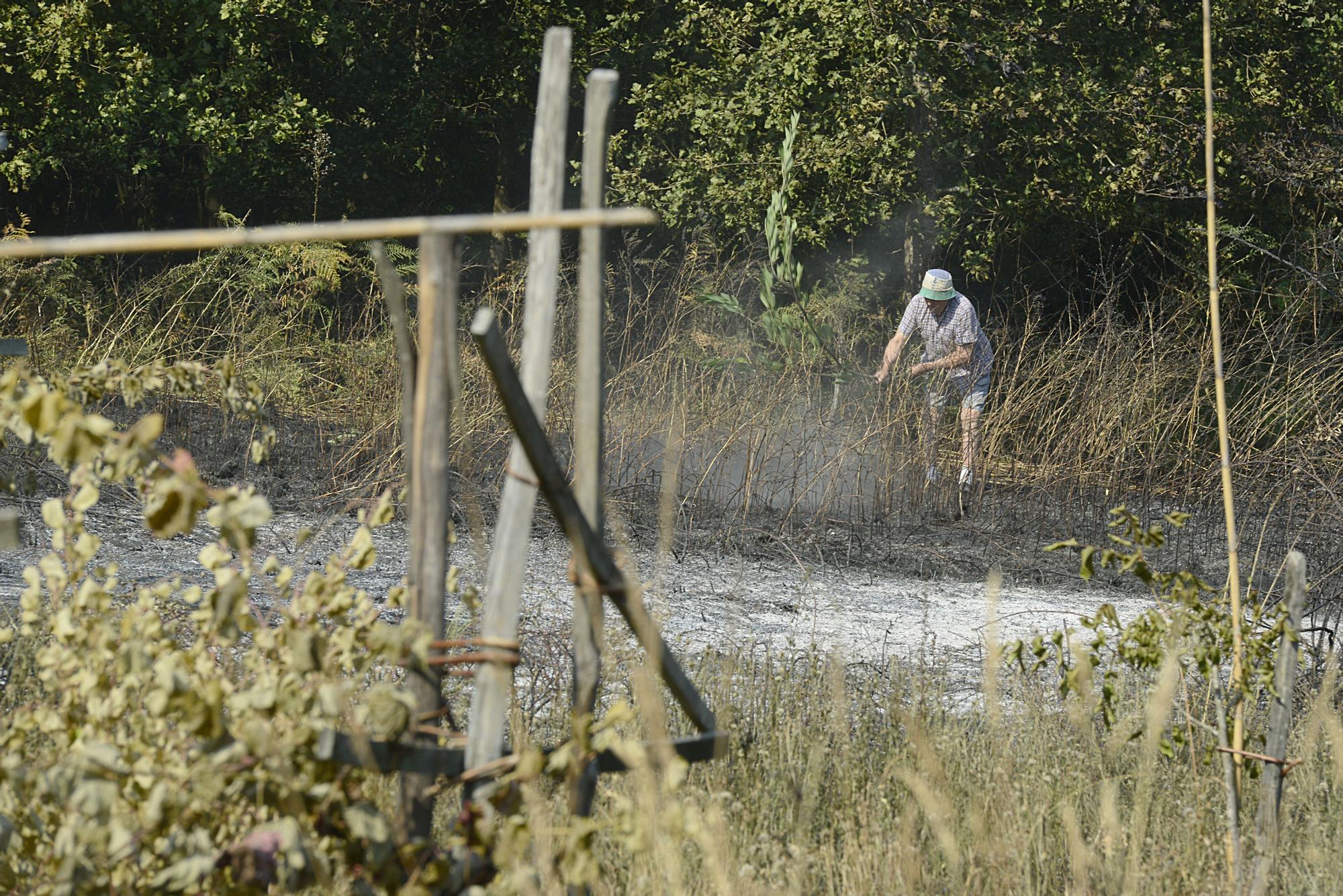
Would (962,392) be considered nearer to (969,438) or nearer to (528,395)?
(969,438)

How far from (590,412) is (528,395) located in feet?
0.27

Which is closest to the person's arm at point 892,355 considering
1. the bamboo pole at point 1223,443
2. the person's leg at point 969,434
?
the person's leg at point 969,434

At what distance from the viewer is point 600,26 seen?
1564cm

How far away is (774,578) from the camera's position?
6164 millimetres

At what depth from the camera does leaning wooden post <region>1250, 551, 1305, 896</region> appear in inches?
103

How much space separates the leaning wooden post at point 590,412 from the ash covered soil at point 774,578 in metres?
2.40

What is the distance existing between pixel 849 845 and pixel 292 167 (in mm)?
13225

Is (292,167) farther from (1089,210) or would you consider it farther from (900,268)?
(1089,210)

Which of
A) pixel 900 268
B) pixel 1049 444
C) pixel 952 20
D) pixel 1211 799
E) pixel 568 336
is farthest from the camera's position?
pixel 900 268

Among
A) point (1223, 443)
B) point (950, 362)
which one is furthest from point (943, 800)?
point (950, 362)

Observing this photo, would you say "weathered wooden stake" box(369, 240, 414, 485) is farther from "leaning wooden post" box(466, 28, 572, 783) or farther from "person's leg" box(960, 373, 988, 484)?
"person's leg" box(960, 373, 988, 484)

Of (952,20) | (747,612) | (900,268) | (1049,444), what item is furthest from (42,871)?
(900,268)

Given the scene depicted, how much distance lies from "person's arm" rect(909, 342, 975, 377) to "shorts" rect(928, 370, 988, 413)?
0.08 m

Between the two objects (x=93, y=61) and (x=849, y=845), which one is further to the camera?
(x=93, y=61)
